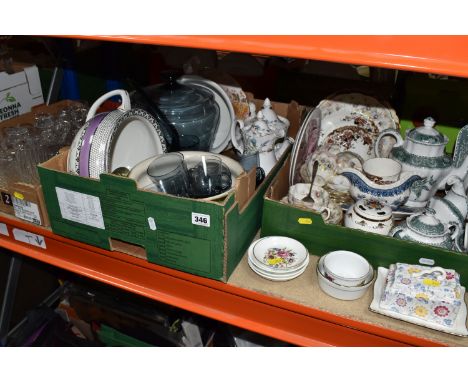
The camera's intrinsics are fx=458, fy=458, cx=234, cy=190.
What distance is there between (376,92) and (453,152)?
25cm

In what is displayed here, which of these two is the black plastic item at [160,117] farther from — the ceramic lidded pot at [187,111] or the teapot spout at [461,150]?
the teapot spout at [461,150]

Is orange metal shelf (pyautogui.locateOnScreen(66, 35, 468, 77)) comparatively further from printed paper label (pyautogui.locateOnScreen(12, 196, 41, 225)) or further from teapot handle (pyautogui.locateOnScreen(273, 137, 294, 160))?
printed paper label (pyautogui.locateOnScreen(12, 196, 41, 225))

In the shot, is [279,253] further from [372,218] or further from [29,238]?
[29,238]

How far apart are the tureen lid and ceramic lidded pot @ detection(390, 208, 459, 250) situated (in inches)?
1.6

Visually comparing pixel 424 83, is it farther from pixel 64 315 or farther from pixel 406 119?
pixel 64 315

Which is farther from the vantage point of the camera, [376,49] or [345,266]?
[345,266]

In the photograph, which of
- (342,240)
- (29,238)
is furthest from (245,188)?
(29,238)

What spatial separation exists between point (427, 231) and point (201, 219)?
0.42 m

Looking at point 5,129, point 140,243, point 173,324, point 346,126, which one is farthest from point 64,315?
point 346,126

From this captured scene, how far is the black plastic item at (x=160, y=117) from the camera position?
1113 mm

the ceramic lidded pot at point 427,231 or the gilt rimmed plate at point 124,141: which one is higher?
the gilt rimmed plate at point 124,141

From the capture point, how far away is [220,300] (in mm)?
937

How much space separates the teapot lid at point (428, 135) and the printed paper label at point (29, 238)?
0.88 metres

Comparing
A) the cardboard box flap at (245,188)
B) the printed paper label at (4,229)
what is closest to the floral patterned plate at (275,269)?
the cardboard box flap at (245,188)
